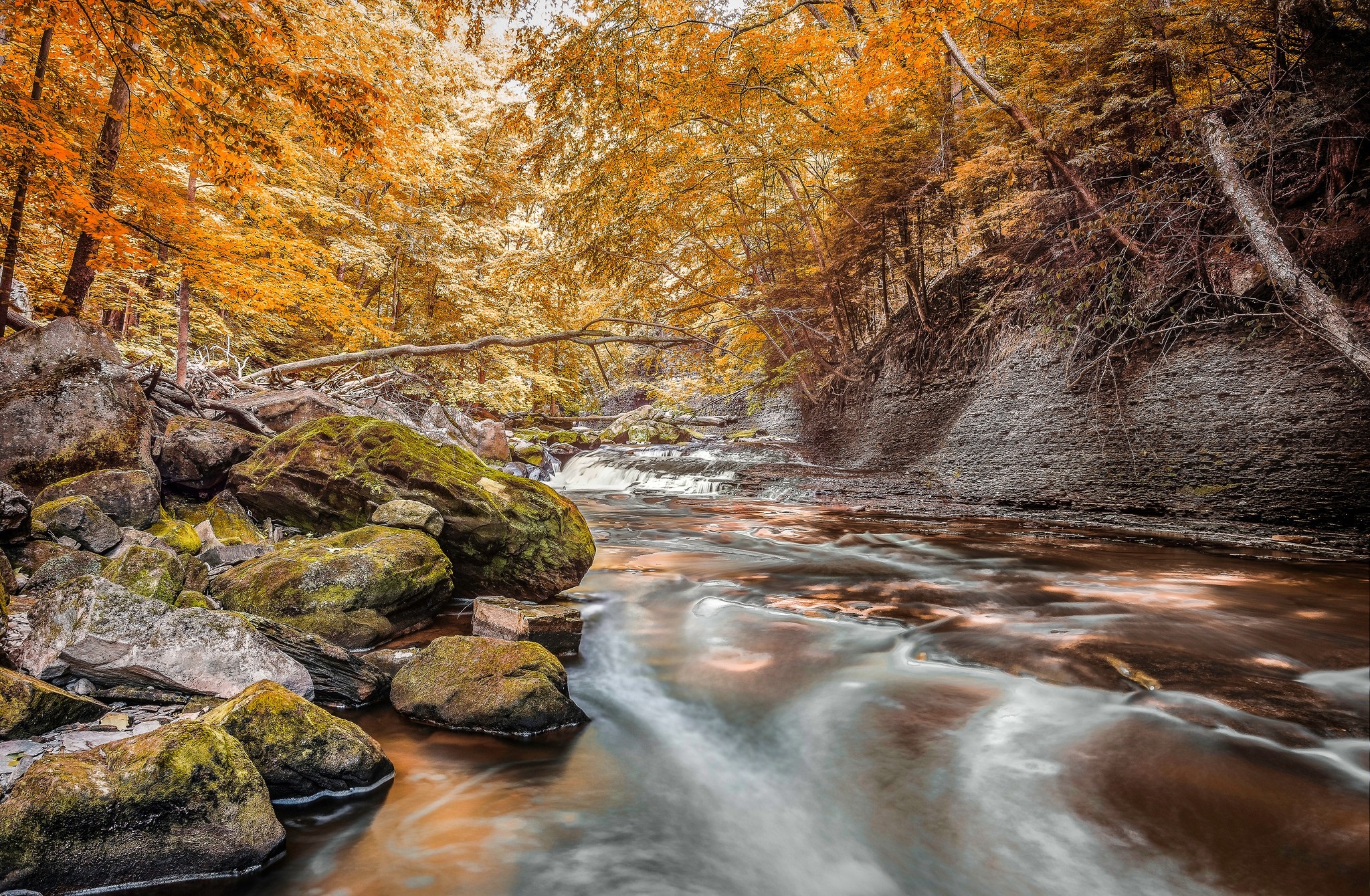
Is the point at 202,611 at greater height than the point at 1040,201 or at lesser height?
lesser

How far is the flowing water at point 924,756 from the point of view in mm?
2092

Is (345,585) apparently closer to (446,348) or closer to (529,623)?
(529,623)

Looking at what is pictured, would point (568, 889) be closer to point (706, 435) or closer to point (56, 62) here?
point (56, 62)

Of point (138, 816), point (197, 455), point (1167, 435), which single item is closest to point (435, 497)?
point (197, 455)

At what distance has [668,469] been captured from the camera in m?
12.5

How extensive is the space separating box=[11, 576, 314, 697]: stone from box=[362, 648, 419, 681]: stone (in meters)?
0.48

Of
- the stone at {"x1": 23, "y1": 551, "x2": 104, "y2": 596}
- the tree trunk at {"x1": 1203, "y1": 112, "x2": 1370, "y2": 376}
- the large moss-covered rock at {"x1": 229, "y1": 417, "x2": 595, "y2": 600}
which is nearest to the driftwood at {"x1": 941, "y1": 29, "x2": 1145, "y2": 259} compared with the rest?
the tree trunk at {"x1": 1203, "y1": 112, "x2": 1370, "y2": 376}

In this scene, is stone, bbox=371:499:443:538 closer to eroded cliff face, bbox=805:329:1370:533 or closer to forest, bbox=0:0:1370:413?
forest, bbox=0:0:1370:413

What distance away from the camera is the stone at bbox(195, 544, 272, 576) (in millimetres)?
3906

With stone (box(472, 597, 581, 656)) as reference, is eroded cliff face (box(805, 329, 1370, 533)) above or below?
above

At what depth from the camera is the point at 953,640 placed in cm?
381

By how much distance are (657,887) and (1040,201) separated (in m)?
8.14

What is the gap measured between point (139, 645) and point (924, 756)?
3.54 metres

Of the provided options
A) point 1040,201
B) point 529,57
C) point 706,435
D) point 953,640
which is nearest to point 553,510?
point 953,640
